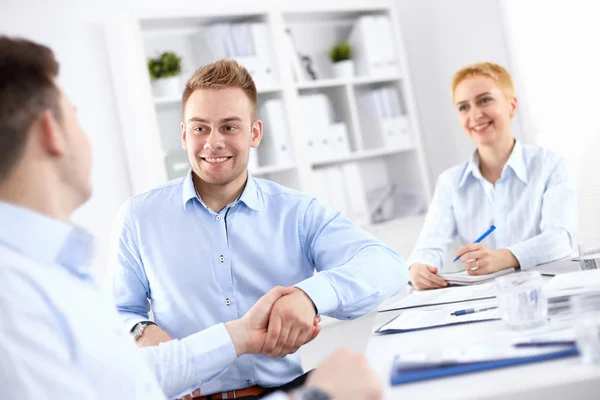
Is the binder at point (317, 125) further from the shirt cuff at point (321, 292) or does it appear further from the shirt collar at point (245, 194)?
the shirt cuff at point (321, 292)

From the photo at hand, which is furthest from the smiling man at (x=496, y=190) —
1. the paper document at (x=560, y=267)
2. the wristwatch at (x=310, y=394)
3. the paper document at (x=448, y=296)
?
the wristwatch at (x=310, y=394)

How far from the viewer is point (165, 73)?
368 centimetres

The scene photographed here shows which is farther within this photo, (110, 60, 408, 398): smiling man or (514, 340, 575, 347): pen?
(110, 60, 408, 398): smiling man

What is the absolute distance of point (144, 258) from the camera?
197cm

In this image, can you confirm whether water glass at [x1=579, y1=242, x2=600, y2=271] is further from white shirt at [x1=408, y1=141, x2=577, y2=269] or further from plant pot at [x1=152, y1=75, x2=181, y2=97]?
plant pot at [x1=152, y1=75, x2=181, y2=97]

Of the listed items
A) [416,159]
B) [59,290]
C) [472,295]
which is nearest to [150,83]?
[416,159]

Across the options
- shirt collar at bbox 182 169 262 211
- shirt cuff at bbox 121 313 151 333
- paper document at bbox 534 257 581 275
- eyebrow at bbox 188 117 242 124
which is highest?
eyebrow at bbox 188 117 242 124

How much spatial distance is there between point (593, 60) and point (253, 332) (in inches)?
101

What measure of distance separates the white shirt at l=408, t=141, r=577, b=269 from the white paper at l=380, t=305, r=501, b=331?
84 centimetres

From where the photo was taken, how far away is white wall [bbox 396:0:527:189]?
3.89 meters

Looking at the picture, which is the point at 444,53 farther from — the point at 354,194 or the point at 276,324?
the point at 276,324

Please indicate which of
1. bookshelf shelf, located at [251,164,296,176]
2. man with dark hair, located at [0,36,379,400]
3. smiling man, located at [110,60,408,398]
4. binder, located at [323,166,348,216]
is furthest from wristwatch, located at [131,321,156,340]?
binder, located at [323,166,348,216]

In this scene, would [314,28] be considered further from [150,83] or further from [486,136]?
[486,136]

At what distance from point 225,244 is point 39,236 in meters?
1.06
